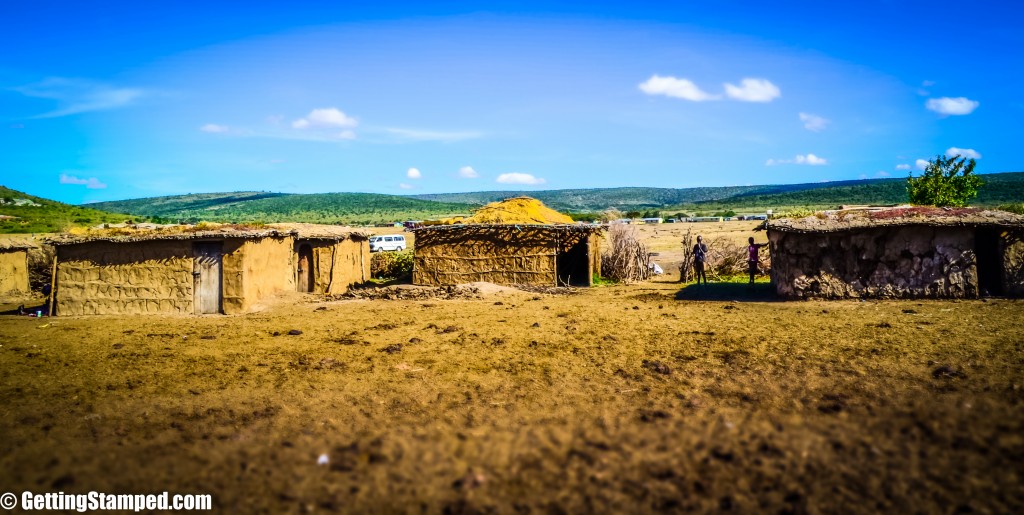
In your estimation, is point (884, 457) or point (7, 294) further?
point (7, 294)

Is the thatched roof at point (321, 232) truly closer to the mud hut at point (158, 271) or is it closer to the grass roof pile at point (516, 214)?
the mud hut at point (158, 271)

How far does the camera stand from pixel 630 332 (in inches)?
449

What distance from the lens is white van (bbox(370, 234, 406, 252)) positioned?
38956 millimetres

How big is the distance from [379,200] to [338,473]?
383 feet

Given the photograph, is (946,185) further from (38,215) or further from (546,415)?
(38,215)

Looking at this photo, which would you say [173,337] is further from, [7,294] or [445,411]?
[7,294]

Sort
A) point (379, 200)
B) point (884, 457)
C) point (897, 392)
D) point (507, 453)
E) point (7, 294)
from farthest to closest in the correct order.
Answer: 1. point (379, 200)
2. point (7, 294)
3. point (897, 392)
4. point (507, 453)
5. point (884, 457)

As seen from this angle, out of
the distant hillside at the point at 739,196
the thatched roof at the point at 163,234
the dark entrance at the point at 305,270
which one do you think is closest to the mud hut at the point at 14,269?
the thatched roof at the point at 163,234

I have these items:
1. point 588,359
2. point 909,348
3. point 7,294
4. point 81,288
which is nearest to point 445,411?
point 588,359

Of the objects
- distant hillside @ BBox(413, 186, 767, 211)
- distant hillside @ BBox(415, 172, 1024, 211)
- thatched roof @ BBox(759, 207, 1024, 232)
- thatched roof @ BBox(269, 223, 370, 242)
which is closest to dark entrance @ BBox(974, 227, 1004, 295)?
thatched roof @ BBox(759, 207, 1024, 232)

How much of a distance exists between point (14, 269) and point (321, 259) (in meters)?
11.6

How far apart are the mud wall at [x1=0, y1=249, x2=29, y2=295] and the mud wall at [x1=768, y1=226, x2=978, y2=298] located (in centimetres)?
2483

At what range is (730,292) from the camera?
1655 cm

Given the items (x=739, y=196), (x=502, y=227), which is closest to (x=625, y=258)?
(x=502, y=227)
